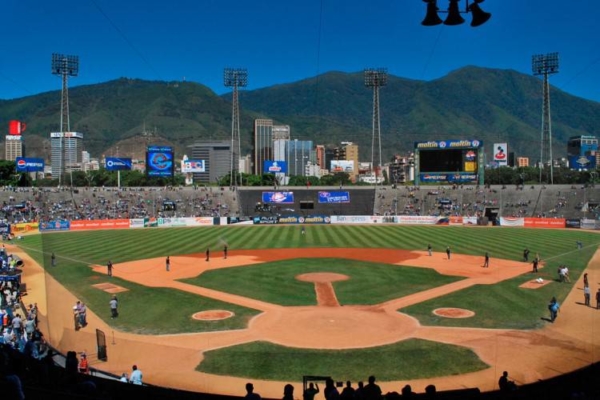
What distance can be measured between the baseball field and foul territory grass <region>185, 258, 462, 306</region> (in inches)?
5.0

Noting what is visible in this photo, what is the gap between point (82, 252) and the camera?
4828cm

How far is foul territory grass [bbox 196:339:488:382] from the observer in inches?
699

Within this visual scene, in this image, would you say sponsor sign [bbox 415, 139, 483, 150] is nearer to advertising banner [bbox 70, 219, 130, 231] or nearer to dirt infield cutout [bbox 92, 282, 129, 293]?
advertising banner [bbox 70, 219, 130, 231]

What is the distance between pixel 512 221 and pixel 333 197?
3123cm

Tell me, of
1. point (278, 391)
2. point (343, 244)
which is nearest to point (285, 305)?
point (278, 391)

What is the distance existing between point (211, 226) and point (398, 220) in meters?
30.4

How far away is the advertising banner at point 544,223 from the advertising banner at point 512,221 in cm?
71

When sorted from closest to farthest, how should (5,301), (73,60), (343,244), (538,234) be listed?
1. (5,301)
2. (343,244)
3. (538,234)
4. (73,60)

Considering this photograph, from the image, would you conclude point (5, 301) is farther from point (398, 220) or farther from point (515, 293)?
point (398, 220)

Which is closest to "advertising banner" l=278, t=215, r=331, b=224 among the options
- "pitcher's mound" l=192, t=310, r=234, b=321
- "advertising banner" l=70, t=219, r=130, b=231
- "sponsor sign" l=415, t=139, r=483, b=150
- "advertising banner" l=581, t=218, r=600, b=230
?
"sponsor sign" l=415, t=139, r=483, b=150

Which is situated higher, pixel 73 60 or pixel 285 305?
pixel 73 60

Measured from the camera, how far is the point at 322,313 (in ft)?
84.2

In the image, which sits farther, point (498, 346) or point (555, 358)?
point (498, 346)

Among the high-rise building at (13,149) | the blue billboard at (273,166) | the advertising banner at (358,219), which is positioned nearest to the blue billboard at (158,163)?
the blue billboard at (273,166)
